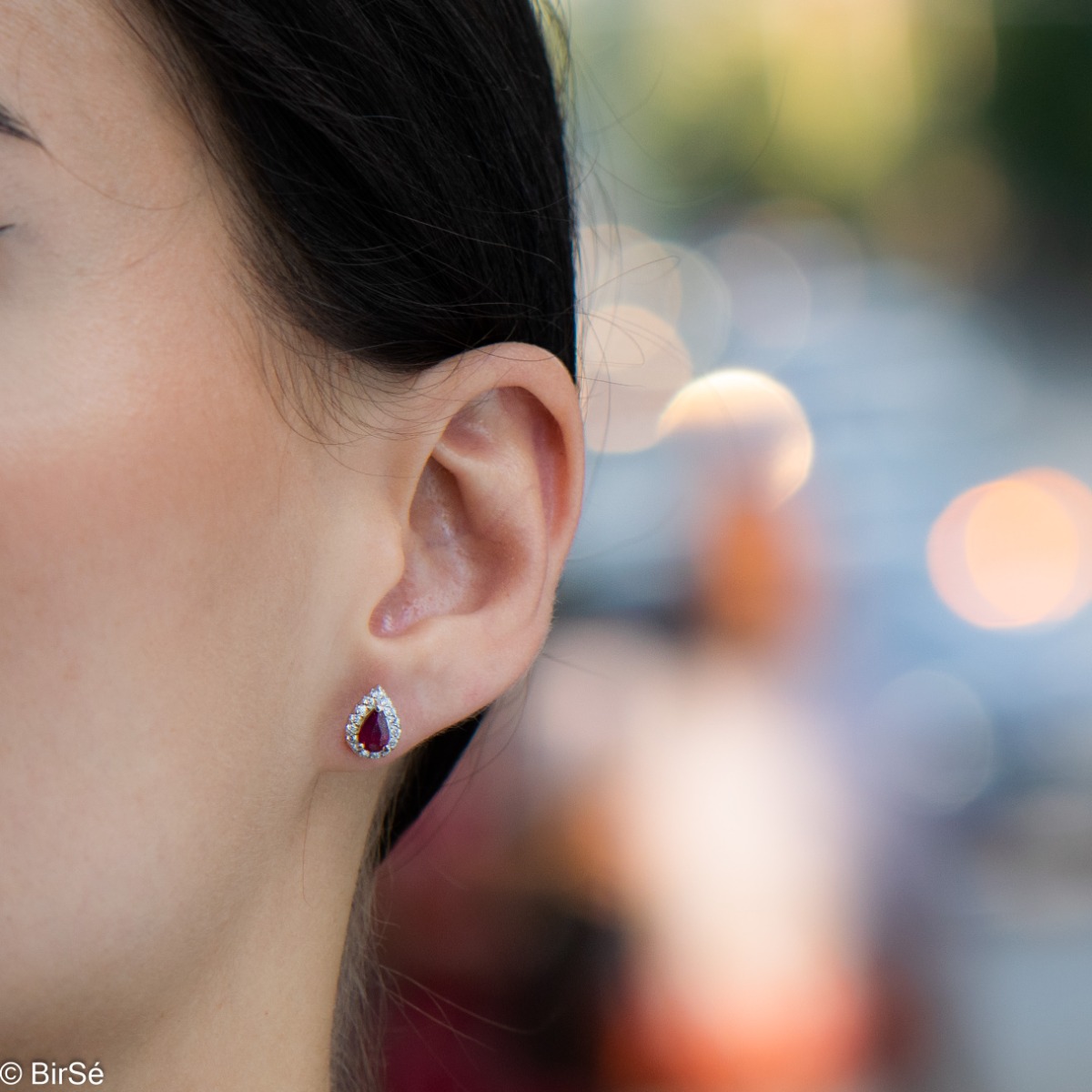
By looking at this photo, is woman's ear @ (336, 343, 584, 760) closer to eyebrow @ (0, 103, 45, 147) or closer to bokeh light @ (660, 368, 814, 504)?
eyebrow @ (0, 103, 45, 147)

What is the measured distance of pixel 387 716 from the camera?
0.81 metres

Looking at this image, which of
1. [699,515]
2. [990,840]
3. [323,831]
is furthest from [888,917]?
[323,831]

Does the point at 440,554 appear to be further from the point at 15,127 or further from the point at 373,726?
the point at 15,127

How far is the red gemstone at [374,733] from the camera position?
80 cm

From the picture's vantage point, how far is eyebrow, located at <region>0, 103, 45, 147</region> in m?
0.66

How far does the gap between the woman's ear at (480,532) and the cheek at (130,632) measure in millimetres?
103

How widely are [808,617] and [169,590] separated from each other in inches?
100

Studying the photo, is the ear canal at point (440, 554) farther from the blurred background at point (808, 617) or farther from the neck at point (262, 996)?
the blurred background at point (808, 617)

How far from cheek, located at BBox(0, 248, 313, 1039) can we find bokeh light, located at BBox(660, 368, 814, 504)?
225cm

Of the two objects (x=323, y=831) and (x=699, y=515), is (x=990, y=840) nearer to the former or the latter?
(x=699, y=515)

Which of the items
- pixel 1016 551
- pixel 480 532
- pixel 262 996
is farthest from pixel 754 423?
pixel 262 996

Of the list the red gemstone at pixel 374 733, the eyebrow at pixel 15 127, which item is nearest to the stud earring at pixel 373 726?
the red gemstone at pixel 374 733

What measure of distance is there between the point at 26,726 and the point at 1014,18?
3.59 meters

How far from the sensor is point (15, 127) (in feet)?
2.18
